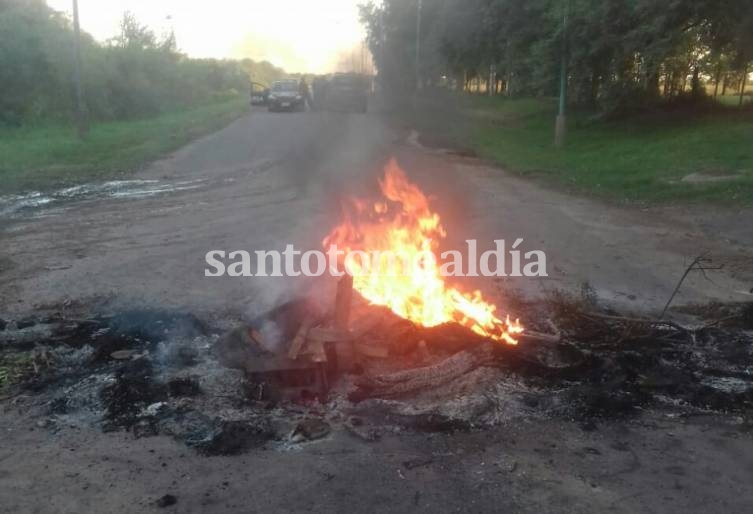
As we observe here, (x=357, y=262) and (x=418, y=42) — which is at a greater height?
(x=418, y=42)

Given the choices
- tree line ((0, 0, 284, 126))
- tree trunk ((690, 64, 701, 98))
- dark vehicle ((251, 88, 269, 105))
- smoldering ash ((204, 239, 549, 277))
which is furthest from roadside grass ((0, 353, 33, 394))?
dark vehicle ((251, 88, 269, 105))

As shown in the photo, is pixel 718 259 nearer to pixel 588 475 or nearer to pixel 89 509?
pixel 588 475

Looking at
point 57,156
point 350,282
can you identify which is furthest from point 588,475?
point 57,156

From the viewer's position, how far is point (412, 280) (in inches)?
264

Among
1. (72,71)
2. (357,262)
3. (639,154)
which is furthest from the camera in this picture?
(72,71)

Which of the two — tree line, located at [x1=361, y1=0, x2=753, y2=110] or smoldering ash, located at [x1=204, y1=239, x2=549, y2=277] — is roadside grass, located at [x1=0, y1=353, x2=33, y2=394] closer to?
smoldering ash, located at [x1=204, y1=239, x2=549, y2=277]

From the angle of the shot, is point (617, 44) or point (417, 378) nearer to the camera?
point (417, 378)

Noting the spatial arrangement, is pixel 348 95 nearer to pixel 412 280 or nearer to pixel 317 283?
pixel 317 283

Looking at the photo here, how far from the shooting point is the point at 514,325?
20.1 feet

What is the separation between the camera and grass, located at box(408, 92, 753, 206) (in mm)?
14250

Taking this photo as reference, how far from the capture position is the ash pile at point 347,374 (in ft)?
16.2

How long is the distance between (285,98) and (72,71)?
13.1m

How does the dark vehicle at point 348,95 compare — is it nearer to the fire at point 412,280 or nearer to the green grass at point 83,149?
the green grass at point 83,149

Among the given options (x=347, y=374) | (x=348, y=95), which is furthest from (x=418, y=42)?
(x=347, y=374)
